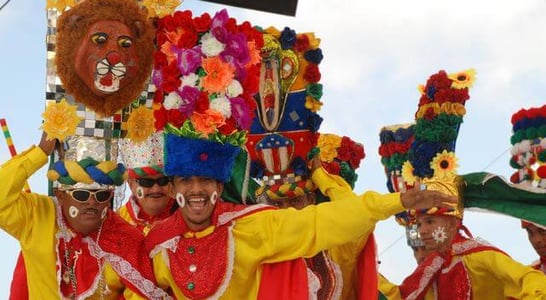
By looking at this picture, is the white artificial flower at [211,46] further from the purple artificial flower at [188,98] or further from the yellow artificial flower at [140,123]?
the yellow artificial flower at [140,123]

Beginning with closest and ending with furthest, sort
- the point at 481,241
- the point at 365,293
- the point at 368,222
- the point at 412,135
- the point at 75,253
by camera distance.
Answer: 1. the point at 368,222
2. the point at 75,253
3. the point at 365,293
4. the point at 481,241
5. the point at 412,135

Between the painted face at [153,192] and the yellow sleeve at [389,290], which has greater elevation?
the painted face at [153,192]

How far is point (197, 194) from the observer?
5.57m

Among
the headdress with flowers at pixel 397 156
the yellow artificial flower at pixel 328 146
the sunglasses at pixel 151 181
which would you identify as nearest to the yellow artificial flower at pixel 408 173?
the headdress with flowers at pixel 397 156

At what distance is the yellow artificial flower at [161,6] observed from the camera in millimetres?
6148

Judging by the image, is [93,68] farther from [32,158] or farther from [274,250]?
[274,250]

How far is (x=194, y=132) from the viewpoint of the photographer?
5508mm

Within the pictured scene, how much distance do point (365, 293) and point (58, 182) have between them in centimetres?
206

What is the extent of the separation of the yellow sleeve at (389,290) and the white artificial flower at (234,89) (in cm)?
277

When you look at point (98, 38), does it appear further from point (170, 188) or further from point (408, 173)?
point (408, 173)

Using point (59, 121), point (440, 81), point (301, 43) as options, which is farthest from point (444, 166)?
point (59, 121)

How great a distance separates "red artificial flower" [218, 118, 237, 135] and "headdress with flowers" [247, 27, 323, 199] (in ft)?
3.51

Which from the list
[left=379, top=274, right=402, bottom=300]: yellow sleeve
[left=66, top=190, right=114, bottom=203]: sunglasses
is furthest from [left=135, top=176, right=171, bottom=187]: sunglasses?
[left=379, top=274, right=402, bottom=300]: yellow sleeve

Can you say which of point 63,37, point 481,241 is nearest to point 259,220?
point 63,37
